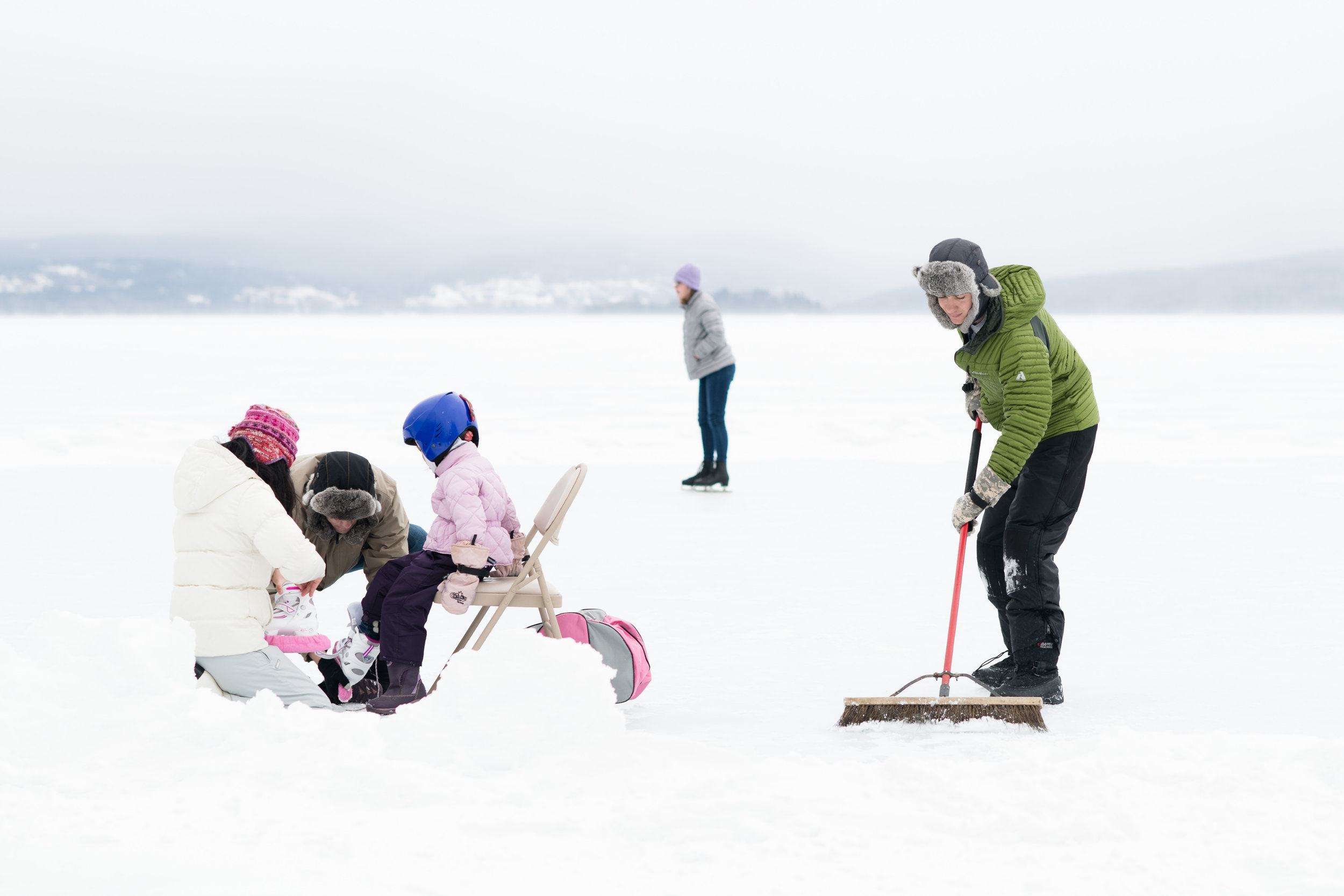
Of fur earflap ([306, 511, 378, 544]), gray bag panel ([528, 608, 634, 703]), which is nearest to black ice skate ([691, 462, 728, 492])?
fur earflap ([306, 511, 378, 544])

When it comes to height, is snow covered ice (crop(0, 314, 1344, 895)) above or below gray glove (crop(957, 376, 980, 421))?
below

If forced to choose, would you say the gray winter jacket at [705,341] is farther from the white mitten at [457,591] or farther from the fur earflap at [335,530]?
the white mitten at [457,591]

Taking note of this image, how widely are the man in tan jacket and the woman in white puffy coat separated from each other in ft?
1.51

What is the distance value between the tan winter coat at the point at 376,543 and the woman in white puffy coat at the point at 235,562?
0.73 meters

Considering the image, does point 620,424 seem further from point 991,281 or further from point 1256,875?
point 1256,875

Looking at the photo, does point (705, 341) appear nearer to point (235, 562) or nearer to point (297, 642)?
point (297, 642)

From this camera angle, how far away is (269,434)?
12.5 ft

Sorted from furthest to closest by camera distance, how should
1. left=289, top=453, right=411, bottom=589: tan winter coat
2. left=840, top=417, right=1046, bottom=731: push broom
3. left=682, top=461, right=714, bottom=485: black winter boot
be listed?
left=682, top=461, right=714, bottom=485: black winter boot < left=289, top=453, right=411, bottom=589: tan winter coat < left=840, top=417, right=1046, bottom=731: push broom

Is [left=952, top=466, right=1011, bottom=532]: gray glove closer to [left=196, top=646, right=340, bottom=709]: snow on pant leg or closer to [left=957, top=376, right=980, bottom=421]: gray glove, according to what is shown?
[left=957, top=376, right=980, bottom=421]: gray glove

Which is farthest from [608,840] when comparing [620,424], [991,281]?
[620,424]

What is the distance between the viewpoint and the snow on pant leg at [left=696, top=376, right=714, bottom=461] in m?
9.91

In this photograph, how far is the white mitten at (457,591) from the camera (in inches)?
153

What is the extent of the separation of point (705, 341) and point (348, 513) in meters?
5.91

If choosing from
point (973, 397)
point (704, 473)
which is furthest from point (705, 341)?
point (973, 397)
